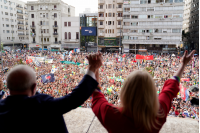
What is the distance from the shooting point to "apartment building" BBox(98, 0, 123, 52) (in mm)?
26906

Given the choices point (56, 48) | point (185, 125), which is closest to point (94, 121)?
point (185, 125)

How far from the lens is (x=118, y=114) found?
2.58 feet

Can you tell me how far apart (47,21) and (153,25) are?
18.3 meters

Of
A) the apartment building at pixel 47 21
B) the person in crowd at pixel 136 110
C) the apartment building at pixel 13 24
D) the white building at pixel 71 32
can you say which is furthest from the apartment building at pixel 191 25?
the person in crowd at pixel 136 110

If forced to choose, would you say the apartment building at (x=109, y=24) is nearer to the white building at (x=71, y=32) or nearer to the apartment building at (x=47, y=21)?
the white building at (x=71, y=32)

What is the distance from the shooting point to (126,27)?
25969 millimetres

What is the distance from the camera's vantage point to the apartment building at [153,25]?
23797mm

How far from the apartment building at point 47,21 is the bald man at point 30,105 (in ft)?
97.4

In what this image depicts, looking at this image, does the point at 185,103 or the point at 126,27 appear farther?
the point at 126,27

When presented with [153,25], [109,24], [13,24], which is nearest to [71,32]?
[109,24]

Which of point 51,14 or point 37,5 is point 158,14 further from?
point 37,5

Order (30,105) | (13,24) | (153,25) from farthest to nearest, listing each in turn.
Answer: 1. (13,24)
2. (153,25)
3. (30,105)

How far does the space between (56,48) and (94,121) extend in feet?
96.9

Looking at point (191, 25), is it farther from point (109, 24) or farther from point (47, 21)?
point (47, 21)
